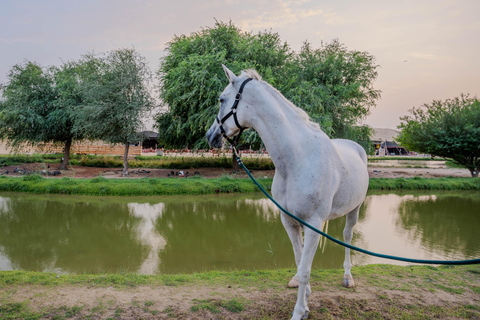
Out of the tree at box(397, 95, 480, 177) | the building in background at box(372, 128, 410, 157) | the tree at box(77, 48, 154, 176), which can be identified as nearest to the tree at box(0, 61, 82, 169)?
the tree at box(77, 48, 154, 176)

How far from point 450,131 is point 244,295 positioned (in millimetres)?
20944

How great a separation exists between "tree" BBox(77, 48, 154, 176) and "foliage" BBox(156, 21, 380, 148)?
1.56 metres

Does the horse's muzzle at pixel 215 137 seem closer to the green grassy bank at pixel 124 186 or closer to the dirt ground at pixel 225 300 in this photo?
the dirt ground at pixel 225 300

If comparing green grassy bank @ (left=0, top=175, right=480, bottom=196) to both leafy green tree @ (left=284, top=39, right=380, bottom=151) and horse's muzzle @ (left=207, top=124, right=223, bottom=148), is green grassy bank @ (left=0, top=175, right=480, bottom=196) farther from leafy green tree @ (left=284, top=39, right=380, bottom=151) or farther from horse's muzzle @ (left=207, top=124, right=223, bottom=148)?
horse's muzzle @ (left=207, top=124, right=223, bottom=148)

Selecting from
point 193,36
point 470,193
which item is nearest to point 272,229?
point 470,193

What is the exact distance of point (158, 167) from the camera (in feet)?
65.2

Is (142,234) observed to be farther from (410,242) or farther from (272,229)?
(410,242)

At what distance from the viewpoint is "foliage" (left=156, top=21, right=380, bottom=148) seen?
13.9 meters

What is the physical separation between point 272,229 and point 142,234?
3.18 metres

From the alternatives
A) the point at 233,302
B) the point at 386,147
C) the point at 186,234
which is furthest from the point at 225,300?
the point at 386,147

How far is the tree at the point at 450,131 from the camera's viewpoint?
1753 cm

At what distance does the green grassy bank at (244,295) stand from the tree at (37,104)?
15767 millimetres

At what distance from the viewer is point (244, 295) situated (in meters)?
3.23

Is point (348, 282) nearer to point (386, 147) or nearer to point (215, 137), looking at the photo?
point (215, 137)
